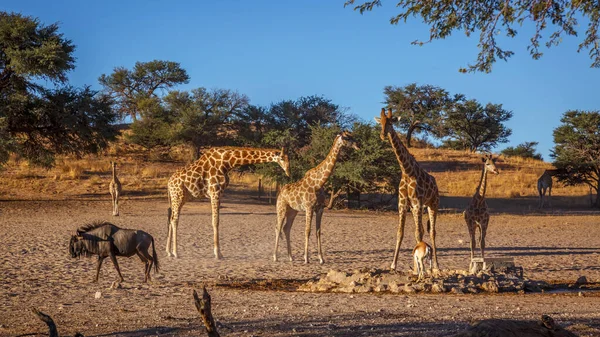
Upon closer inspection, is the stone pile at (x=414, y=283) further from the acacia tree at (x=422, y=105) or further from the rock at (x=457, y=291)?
the acacia tree at (x=422, y=105)

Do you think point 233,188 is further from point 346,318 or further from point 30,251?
point 346,318

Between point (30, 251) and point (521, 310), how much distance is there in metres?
11.6

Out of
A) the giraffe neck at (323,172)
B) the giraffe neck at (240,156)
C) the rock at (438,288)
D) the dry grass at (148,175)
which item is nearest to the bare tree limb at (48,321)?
the rock at (438,288)

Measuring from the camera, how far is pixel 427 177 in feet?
51.0

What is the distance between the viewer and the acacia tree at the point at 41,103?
27.9m

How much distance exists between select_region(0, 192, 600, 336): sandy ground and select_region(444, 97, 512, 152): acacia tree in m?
35.3

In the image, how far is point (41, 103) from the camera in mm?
29297

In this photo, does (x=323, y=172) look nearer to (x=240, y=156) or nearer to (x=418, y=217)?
(x=240, y=156)

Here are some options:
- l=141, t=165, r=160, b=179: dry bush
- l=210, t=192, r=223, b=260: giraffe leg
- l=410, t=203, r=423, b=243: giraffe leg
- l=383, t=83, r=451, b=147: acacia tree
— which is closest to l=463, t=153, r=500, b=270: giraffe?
l=410, t=203, r=423, b=243: giraffe leg

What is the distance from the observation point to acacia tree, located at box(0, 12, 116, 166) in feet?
91.6

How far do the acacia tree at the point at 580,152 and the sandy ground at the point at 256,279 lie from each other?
1507cm

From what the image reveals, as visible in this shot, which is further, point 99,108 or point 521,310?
point 99,108

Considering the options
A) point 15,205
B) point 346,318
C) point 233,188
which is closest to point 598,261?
point 346,318

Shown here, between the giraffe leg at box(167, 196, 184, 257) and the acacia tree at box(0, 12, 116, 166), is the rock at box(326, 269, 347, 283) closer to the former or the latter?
the giraffe leg at box(167, 196, 184, 257)
